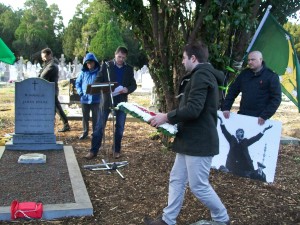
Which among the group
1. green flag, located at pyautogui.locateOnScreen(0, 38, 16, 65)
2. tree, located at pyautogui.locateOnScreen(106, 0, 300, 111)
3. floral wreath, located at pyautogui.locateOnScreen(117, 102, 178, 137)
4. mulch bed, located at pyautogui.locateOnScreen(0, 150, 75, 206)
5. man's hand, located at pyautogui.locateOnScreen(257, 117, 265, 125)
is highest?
tree, located at pyautogui.locateOnScreen(106, 0, 300, 111)

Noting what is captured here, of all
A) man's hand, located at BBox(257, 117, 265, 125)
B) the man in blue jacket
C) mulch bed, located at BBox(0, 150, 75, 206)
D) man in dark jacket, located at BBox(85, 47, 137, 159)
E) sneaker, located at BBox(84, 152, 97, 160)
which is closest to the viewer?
mulch bed, located at BBox(0, 150, 75, 206)

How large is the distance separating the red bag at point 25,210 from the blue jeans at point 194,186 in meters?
1.31

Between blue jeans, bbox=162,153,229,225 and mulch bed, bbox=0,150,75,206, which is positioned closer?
blue jeans, bbox=162,153,229,225

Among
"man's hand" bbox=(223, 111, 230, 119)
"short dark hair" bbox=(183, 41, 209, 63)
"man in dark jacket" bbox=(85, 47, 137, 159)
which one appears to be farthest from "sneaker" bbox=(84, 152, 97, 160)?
"short dark hair" bbox=(183, 41, 209, 63)

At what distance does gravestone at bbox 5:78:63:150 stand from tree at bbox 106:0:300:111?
1.99 m

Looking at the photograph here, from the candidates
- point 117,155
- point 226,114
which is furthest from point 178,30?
point 117,155

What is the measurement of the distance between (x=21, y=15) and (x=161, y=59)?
8594 cm

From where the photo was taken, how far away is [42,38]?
73.5 metres

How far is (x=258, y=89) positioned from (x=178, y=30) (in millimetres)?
2297

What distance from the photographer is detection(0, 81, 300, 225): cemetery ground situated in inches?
174

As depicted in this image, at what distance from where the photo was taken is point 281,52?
20.5ft

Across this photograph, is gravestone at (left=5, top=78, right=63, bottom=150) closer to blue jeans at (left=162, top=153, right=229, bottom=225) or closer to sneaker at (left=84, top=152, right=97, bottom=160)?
sneaker at (left=84, top=152, right=97, bottom=160)

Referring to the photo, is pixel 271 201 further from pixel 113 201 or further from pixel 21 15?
pixel 21 15

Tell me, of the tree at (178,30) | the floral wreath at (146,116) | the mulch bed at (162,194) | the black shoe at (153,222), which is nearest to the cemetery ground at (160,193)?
the mulch bed at (162,194)
